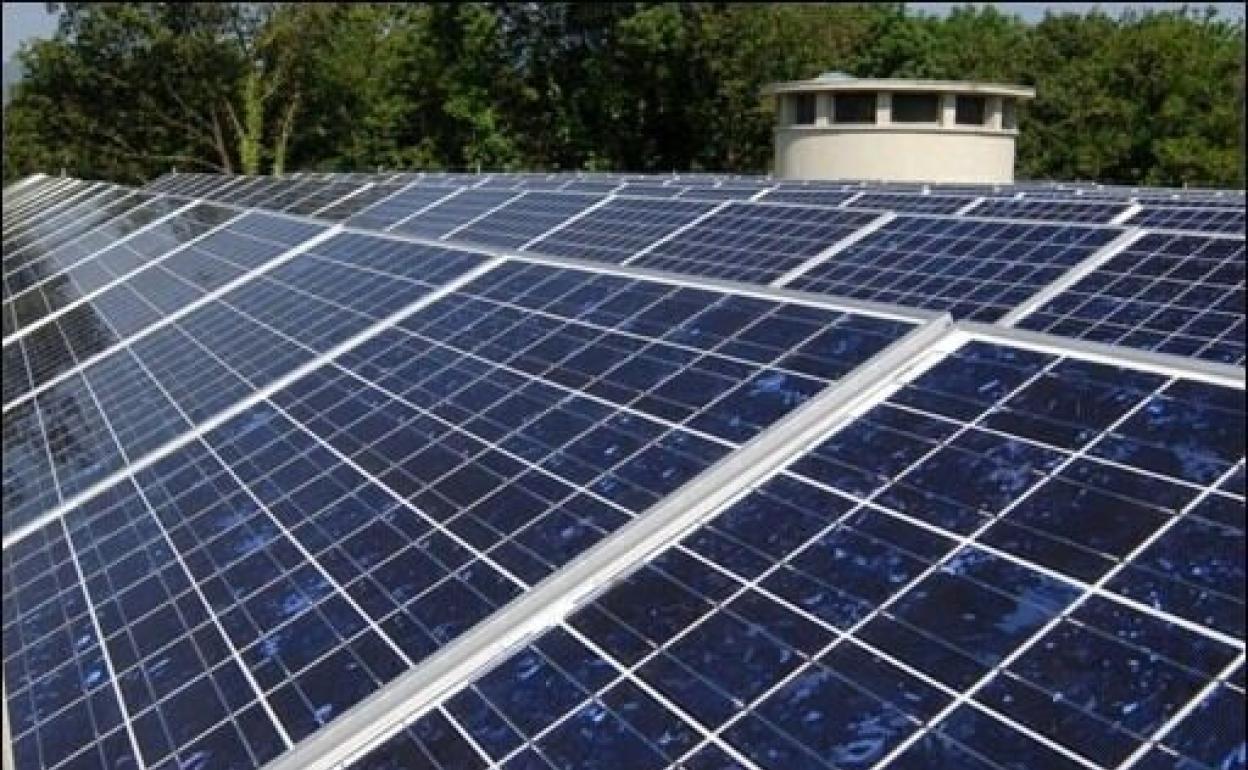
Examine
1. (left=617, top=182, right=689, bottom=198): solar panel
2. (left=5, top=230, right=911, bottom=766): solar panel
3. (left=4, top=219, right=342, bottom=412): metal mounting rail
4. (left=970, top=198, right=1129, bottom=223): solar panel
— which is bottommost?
(left=617, top=182, right=689, bottom=198): solar panel

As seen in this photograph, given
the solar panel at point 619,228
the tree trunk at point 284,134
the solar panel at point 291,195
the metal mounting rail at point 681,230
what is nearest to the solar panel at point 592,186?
the solar panel at point 619,228

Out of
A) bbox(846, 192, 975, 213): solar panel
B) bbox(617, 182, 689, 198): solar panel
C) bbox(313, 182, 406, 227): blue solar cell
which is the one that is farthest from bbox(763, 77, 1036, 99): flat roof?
bbox(846, 192, 975, 213): solar panel

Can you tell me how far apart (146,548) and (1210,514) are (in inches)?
237

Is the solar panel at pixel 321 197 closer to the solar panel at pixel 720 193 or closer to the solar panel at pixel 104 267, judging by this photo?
the solar panel at pixel 104 267

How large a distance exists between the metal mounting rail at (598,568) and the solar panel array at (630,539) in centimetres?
2

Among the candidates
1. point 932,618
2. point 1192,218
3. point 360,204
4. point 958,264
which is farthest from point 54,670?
point 360,204

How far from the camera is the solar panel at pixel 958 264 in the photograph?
43.3ft

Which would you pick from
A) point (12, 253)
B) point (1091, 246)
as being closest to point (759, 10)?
point (12, 253)

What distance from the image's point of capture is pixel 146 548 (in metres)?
7.62

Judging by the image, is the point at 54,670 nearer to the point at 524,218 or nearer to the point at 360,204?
the point at 524,218

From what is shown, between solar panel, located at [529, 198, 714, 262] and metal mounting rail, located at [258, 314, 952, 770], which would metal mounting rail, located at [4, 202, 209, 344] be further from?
metal mounting rail, located at [258, 314, 952, 770]

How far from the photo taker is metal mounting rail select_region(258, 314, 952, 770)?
5043mm

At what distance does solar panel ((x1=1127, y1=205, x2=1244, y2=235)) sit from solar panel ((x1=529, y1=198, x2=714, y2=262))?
22.3ft

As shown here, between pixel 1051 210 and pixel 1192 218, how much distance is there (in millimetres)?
2176
